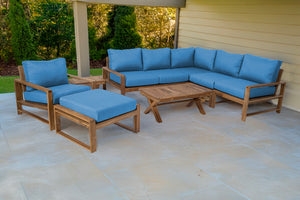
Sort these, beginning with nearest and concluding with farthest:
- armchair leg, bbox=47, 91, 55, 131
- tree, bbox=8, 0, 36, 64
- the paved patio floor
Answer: the paved patio floor < armchair leg, bbox=47, 91, 55, 131 < tree, bbox=8, 0, 36, 64

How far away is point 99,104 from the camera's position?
348 centimetres

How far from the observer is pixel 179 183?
2789mm

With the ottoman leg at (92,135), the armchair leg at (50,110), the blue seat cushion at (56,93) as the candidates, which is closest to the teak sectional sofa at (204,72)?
the blue seat cushion at (56,93)

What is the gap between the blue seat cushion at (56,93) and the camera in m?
3.95

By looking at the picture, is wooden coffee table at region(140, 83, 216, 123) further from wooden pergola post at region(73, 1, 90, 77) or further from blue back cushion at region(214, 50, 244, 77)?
wooden pergola post at region(73, 1, 90, 77)

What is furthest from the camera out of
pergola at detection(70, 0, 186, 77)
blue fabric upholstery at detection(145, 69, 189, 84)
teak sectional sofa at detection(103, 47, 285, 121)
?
pergola at detection(70, 0, 186, 77)

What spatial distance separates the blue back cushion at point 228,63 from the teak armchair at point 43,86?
2.86m

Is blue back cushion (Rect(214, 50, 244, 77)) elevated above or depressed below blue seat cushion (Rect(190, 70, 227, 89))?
above

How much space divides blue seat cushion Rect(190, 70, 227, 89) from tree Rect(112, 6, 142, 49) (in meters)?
4.19

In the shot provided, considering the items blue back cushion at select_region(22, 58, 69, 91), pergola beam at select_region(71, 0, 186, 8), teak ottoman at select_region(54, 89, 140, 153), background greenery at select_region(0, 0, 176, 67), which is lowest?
teak ottoman at select_region(54, 89, 140, 153)

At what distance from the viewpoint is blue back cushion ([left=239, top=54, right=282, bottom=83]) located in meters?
4.79

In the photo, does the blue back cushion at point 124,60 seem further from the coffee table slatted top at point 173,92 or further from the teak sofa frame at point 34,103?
the teak sofa frame at point 34,103

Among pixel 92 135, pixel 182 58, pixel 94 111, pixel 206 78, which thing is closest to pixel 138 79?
pixel 206 78

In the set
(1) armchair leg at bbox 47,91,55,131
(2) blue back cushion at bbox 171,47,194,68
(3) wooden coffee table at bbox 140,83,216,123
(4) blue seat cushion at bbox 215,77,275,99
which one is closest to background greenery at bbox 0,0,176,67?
(2) blue back cushion at bbox 171,47,194,68
